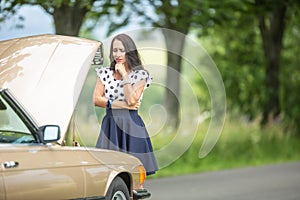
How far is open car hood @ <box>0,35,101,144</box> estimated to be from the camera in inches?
316

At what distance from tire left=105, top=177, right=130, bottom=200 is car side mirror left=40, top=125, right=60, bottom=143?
43.6 inches

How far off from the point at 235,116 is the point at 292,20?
4507 millimetres

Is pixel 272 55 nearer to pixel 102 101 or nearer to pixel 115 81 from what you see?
pixel 115 81

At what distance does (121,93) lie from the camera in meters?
9.37

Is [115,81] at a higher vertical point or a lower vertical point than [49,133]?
higher

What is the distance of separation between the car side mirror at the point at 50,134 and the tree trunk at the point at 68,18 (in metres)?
8.84

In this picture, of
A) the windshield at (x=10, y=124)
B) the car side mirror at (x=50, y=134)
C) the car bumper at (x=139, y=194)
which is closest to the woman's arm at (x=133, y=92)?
the car bumper at (x=139, y=194)

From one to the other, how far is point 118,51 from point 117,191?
1693 millimetres

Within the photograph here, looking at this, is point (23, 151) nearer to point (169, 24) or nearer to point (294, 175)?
point (294, 175)

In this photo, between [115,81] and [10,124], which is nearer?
[10,124]

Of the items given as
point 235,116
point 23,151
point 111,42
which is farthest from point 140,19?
point 23,151

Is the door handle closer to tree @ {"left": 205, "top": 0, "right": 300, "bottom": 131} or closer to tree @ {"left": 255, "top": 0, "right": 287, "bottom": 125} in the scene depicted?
tree @ {"left": 205, "top": 0, "right": 300, "bottom": 131}

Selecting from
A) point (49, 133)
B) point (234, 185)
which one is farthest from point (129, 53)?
point (234, 185)

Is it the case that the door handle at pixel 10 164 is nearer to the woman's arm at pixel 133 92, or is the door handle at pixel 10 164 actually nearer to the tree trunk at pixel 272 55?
the woman's arm at pixel 133 92
